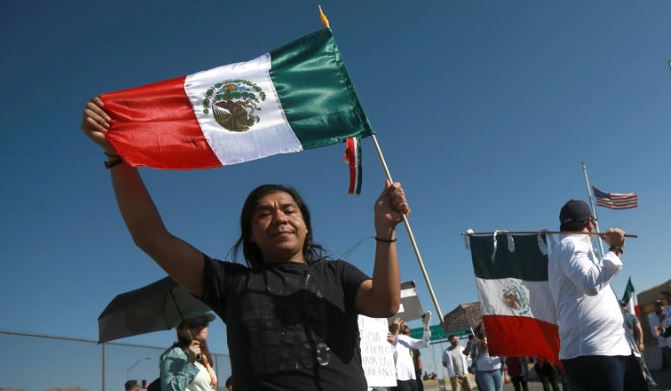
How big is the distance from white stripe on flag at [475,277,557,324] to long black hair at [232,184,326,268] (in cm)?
341

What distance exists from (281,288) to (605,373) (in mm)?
2354

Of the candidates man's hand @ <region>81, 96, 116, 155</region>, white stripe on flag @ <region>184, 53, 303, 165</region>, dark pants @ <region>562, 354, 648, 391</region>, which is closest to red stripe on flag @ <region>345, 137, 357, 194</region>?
white stripe on flag @ <region>184, 53, 303, 165</region>

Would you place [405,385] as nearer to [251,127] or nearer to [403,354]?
[403,354]

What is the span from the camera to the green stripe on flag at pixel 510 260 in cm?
581

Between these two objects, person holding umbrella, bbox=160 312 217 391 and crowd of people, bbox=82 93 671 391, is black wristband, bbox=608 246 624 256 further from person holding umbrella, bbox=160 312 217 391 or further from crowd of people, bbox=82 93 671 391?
person holding umbrella, bbox=160 312 217 391

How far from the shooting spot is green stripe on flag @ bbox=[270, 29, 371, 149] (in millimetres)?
2982

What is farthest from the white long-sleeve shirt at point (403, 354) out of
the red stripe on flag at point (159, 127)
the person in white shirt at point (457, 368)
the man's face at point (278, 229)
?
the man's face at point (278, 229)

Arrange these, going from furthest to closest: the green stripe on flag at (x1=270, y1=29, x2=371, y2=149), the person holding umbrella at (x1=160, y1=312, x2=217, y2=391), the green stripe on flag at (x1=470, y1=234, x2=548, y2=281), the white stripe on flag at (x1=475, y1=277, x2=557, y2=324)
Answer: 1. the person holding umbrella at (x1=160, y1=312, x2=217, y2=391)
2. the green stripe on flag at (x1=470, y1=234, x2=548, y2=281)
3. the white stripe on flag at (x1=475, y1=277, x2=557, y2=324)
4. the green stripe on flag at (x1=270, y1=29, x2=371, y2=149)

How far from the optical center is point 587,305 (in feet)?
11.6

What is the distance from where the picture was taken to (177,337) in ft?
21.1

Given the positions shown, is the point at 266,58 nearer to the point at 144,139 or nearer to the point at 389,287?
the point at 144,139

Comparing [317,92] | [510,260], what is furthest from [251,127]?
[510,260]

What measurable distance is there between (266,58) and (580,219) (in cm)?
240

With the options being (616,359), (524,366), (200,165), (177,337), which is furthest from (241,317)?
(524,366)
